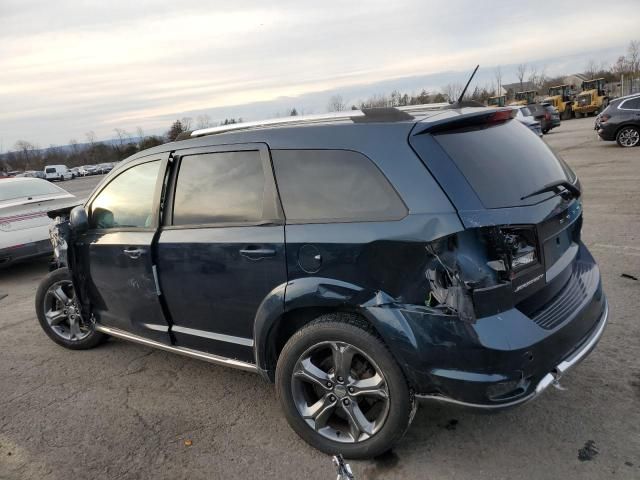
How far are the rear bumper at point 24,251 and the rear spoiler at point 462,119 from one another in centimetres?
679

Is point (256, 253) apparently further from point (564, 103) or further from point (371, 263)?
point (564, 103)

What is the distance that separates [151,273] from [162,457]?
119 centimetres

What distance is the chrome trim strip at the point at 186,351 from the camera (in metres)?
3.19

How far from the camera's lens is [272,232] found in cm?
287

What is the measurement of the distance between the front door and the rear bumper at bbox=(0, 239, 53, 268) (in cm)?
396

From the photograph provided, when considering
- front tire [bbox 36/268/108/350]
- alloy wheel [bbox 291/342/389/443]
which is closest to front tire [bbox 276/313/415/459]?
alloy wheel [bbox 291/342/389/443]

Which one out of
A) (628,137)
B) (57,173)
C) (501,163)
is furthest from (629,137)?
(57,173)

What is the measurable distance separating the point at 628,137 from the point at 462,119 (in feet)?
52.3

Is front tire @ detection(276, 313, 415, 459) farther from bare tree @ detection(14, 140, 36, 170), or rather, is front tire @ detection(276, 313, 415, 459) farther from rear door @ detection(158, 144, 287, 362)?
bare tree @ detection(14, 140, 36, 170)

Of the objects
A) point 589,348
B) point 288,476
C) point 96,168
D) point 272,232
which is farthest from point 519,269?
point 96,168

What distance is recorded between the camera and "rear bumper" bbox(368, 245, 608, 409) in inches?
91.1

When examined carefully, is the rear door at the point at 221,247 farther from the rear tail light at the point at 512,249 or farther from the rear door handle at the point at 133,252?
the rear tail light at the point at 512,249

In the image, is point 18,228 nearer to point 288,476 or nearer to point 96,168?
point 288,476

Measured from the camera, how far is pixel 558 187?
2.84m
